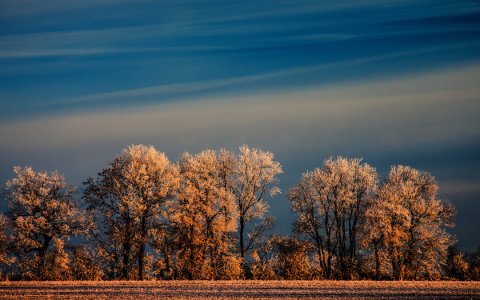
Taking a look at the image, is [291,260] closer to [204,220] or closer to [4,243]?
[204,220]

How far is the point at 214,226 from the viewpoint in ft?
177

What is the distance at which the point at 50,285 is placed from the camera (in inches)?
1656

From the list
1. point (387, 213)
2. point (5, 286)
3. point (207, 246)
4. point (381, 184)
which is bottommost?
point (5, 286)

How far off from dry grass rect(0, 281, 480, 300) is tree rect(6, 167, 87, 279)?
8677 millimetres

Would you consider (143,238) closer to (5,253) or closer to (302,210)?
(5,253)

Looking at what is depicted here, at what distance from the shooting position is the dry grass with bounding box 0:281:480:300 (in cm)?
3478

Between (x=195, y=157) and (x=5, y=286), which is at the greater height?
(x=195, y=157)

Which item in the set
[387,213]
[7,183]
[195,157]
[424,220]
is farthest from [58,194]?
[424,220]

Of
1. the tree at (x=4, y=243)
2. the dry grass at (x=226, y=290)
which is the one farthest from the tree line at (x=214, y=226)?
the dry grass at (x=226, y=290)

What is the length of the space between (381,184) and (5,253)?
42100 mm

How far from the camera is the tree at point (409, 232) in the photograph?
5656 cm

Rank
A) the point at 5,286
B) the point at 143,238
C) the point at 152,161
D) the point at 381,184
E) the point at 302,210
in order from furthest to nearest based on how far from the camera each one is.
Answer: the point at 381,184
the point at 302,210
the point at 152,161
the point at 143,238
the point at 5,286

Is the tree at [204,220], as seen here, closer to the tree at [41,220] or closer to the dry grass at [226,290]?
the dry grass at [226,290]

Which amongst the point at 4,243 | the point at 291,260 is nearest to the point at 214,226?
→ the point at 291,260
